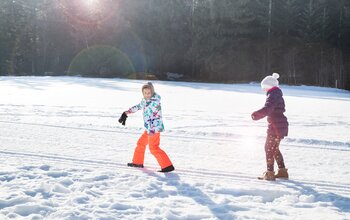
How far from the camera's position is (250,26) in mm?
40438

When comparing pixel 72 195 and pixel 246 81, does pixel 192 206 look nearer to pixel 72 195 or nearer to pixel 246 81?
pixel 72 195

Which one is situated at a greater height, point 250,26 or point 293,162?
point 250,26

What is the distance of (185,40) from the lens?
41.9 m

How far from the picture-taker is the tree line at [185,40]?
38.8 meters

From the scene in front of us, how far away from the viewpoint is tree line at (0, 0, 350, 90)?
38.8 metres

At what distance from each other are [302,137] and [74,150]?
200 inches

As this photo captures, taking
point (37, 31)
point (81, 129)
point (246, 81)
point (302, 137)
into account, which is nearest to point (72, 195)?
point (81, 129)

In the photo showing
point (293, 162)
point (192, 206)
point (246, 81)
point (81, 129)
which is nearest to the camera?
point (192, 206)

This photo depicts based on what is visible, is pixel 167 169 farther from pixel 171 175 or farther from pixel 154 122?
pixel 154 122

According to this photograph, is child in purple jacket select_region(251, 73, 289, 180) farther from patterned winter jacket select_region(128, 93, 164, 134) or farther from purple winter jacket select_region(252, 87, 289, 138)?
patterned winter jacket select_region(128, 93, 164, 134)

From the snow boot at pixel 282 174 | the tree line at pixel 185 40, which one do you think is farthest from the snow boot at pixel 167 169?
the tree line at pixel 185 40

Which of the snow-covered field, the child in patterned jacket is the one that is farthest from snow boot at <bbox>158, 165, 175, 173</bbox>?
the snow-covered field

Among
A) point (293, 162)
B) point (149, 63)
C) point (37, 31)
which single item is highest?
point (37, 31)

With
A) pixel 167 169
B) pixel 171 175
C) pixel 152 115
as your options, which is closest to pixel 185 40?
pixel 152 115
